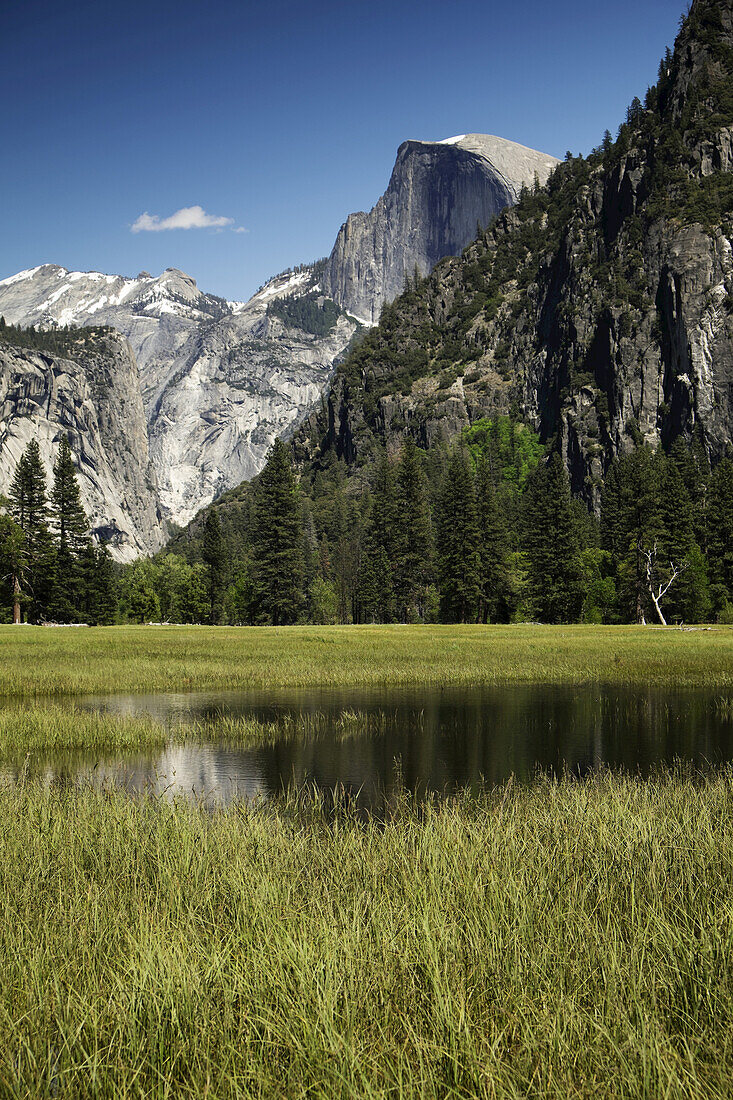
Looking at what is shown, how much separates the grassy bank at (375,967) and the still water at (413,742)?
19.3ft

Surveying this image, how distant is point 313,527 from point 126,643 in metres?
116

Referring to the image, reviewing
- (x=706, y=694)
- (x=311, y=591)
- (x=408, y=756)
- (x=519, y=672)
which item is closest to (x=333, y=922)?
(x=408, y=756)

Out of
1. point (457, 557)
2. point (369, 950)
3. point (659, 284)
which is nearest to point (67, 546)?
point (457, 557)

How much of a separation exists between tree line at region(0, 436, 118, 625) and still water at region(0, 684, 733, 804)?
62.0 meters

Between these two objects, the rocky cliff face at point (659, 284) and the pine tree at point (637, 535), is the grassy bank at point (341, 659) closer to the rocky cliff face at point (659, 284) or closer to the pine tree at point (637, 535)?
the pine tree at point (637, 535)

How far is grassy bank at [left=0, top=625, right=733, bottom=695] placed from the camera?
31.8 m

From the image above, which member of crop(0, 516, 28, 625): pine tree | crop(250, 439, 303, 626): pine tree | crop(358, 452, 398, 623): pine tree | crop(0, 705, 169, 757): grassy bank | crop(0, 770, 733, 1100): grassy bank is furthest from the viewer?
crop(358, 452, 398, 623): pine tree

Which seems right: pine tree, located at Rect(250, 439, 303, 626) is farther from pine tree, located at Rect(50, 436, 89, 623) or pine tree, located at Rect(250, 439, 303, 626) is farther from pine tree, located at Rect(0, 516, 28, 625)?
pine tree, located at Rect(0, 516, 28, 625)

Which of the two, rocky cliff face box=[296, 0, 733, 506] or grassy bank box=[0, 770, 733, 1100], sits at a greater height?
rocky cliff face box=[296, 0, 733, 506]

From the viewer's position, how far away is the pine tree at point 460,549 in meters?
82.2

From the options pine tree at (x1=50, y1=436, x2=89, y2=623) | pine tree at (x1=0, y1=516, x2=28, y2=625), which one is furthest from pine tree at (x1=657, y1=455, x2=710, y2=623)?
pine tree at (x1=50, y1=436, x2=89, y2=623)

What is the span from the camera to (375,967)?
17.6 ft

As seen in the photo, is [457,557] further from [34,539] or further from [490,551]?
Answer: [34,539]

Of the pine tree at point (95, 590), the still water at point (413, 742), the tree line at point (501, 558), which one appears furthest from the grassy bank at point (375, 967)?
the pine tree at point (95, 590)
